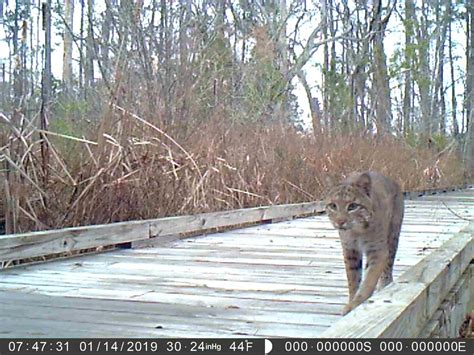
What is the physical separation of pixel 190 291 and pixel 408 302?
3.78 feet

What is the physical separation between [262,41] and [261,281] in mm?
9973

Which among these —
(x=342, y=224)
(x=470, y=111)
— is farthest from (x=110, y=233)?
(x=470, y=111)

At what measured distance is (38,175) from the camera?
176 inches

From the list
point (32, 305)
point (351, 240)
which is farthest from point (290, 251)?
point (32, 305)

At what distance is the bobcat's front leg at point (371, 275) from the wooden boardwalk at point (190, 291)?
99 mm

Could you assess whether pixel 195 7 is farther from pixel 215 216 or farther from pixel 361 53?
pixel 361 53

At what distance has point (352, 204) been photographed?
123 inches

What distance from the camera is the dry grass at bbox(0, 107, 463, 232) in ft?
14.2

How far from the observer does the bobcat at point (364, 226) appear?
2.98 m

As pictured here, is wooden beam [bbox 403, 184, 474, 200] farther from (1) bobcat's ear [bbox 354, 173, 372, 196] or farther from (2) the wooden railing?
(1) bobcat's ear [bbox 354, 173, 372, 196]
